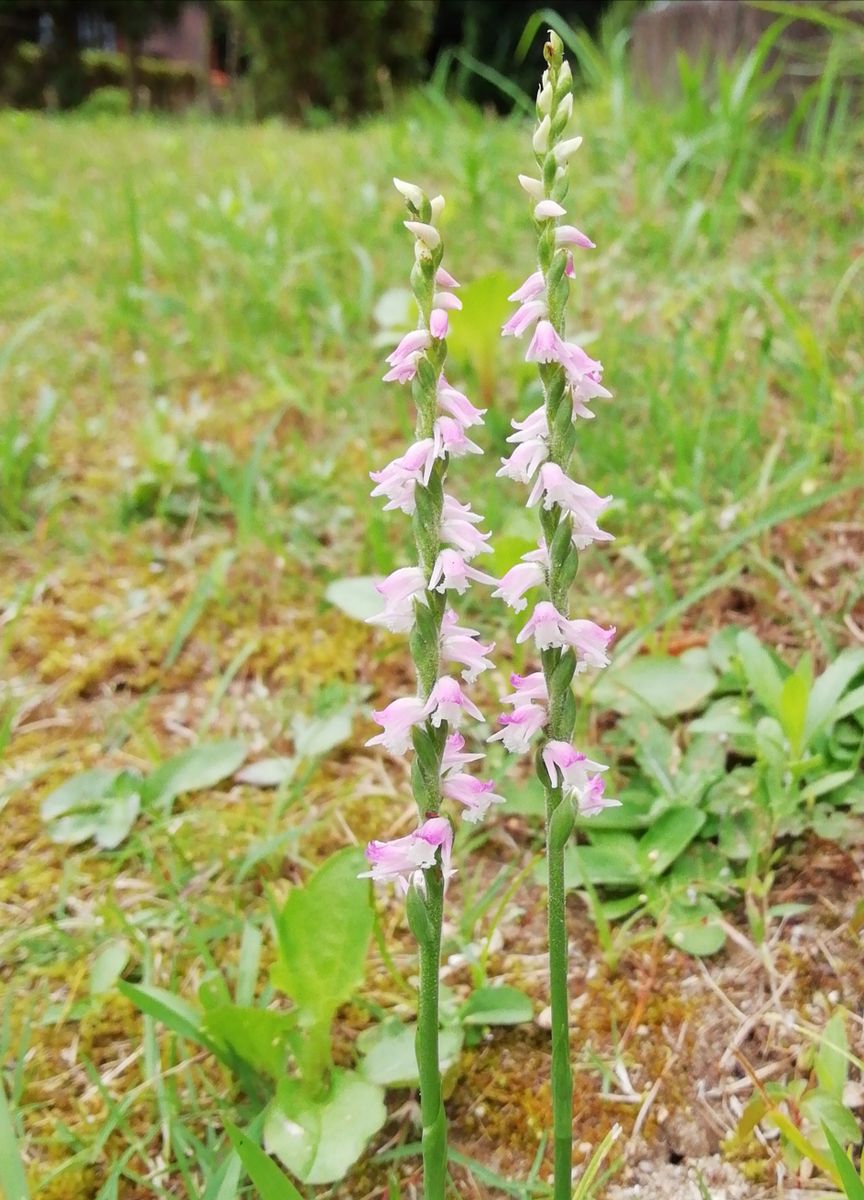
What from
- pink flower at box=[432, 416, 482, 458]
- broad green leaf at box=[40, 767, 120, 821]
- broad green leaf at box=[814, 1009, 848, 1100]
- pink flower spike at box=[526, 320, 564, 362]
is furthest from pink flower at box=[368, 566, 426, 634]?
broad green leaf at box=[40, 767, 120, 821]

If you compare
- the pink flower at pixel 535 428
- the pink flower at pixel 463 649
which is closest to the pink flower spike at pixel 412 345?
the pink flower at pixel 535 428

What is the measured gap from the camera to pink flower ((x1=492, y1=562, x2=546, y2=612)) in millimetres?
861

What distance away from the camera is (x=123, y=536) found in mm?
2654

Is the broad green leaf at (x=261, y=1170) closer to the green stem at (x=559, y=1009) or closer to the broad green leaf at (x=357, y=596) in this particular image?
the green stem at (x=559, y=1009)

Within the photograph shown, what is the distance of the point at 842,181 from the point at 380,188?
1979 mm

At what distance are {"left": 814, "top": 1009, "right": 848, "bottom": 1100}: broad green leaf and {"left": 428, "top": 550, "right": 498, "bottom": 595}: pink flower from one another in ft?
2.60

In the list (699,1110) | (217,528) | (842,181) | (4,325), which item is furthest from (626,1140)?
(4,325)

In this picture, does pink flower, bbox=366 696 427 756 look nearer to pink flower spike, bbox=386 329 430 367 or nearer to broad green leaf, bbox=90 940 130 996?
pink flower spike, bbox=386 329 430 367

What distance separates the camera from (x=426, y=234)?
81 cm

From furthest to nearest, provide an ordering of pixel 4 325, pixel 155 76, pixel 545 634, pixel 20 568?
1. pixel 155 76
2. pixel 4 325
3. pixel 20 568
4. pixel 545 634

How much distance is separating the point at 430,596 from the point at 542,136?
408mm

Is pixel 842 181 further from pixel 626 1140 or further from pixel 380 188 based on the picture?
pixel 626 1140

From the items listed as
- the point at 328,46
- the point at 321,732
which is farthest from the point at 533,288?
the point at 328,46

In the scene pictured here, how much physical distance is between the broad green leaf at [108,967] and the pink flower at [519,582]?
1.00 metres
